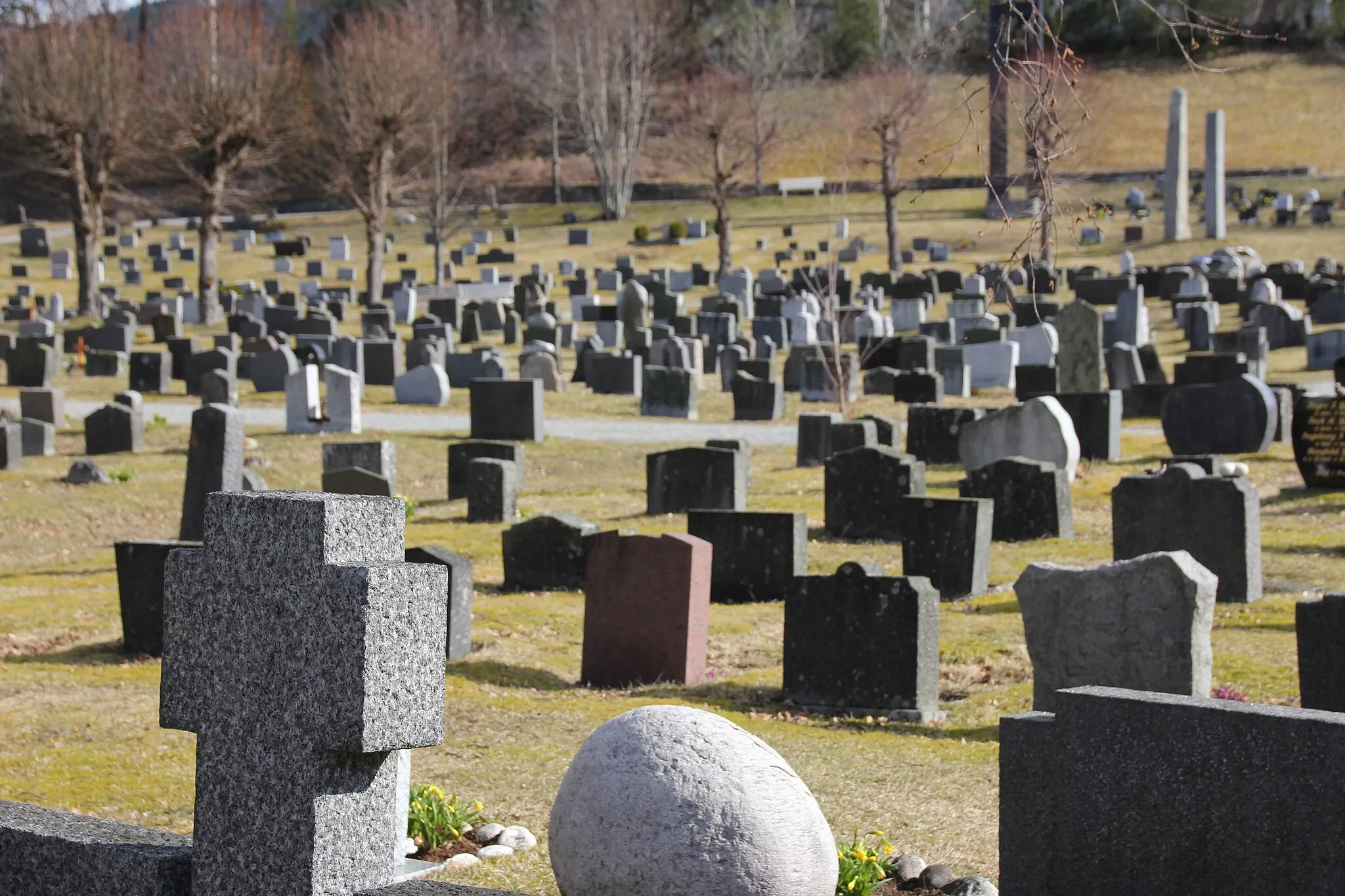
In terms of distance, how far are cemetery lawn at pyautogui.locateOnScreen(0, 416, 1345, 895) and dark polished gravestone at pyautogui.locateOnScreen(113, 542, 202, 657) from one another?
200 mm

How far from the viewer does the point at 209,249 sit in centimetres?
4600

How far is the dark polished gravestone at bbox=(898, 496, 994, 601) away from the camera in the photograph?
510 inches

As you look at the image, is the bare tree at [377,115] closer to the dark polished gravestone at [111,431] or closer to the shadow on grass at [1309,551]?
the dark polished gravestone at [111,431]

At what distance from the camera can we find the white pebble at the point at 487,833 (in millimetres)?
6953

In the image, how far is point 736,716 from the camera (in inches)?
373

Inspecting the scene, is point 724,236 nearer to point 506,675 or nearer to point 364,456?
point 364,456

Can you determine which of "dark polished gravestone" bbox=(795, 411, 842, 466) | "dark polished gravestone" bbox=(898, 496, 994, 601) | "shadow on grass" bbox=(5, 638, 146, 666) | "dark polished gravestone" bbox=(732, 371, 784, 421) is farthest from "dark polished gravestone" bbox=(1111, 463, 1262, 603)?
"dark polished gravestone" bbox=(732, 371, 784, 421)

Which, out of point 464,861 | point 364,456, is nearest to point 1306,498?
point 364,456

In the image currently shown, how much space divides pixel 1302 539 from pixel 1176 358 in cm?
2022

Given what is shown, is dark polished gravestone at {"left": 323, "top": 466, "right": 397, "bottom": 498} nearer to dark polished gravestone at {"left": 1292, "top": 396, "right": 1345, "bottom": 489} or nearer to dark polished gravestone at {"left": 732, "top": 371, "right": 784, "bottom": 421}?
dark polished gravestone at {"left": 1292, "top": 396, "right": 1345, "bottom": 489}

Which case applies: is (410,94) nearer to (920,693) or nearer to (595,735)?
(920,693)

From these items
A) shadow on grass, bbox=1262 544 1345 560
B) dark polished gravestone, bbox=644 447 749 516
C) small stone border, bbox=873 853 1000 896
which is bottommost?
small stone border, bbox=873 853 1000 896

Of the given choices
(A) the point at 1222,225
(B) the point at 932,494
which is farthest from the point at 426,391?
(A) the point at 1222,225

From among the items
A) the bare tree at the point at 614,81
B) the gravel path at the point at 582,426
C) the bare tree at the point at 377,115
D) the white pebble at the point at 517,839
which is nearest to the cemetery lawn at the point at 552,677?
the white pebble at the point at 517,839
